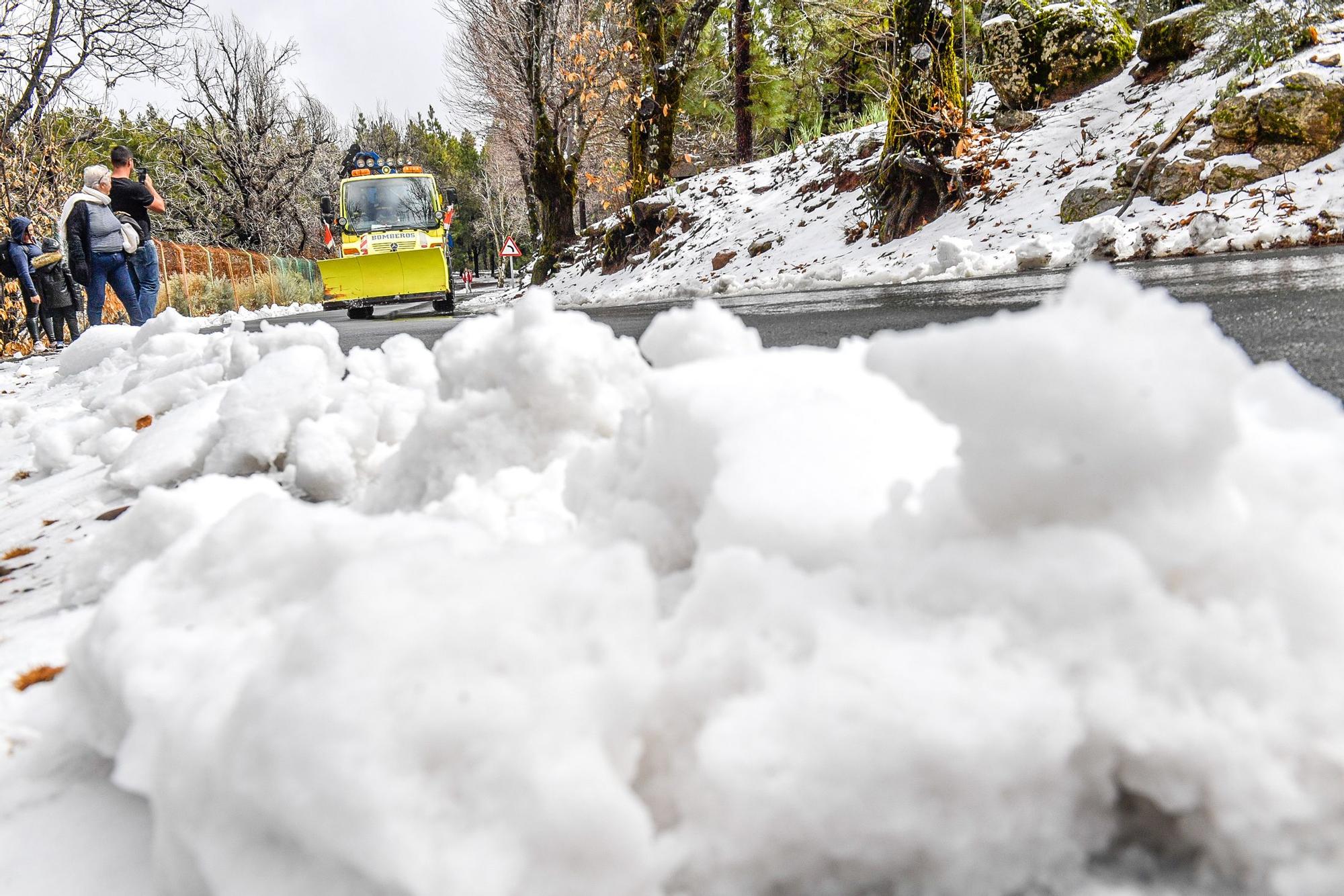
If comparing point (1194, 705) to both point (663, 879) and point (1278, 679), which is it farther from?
point (663, 879)

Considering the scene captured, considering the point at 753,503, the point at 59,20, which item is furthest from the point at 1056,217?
the point at 59,20

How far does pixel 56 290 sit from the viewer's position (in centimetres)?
1102

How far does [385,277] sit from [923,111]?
858cm

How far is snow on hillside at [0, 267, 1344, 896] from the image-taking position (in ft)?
2.33

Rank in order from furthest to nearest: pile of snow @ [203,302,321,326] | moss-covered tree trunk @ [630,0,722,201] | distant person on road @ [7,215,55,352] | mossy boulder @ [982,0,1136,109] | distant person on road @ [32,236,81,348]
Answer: pile of snow @ [203,302,321,326] < moss-covered tree trunk @ [630,0,722,201] < mossy boulder @ [982,0,1136,109] < distant person on road @ [7,215,55,352] < distant person on road @ [32,236,81,348]

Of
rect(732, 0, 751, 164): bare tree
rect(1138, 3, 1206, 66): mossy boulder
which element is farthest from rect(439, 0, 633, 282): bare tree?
rect(1138, 3, 1206, 66): mossy boulder

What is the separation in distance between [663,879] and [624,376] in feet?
3.96

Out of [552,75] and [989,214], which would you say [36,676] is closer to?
[989,214]

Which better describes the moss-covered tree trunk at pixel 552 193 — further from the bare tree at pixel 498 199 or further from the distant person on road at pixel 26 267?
the bare tree at pixel 498 199

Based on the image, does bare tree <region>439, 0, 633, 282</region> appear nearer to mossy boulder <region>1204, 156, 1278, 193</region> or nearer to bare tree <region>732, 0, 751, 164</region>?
bare tree <region>732, 0, 751, 164</region>

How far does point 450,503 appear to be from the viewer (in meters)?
1.43

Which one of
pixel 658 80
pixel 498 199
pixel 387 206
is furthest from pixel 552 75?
pixel 498 199

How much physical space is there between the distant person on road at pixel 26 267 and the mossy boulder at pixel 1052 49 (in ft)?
44.7

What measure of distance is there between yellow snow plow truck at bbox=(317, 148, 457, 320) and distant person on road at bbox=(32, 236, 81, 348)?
3262 mm
